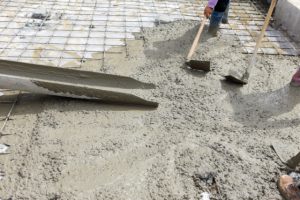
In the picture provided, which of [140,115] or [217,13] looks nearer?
[140,115]

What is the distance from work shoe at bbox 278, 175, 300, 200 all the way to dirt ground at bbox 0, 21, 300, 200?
0.21 ft

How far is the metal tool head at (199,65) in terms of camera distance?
390 centimetres

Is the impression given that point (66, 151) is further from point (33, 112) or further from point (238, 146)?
point (238, 146)

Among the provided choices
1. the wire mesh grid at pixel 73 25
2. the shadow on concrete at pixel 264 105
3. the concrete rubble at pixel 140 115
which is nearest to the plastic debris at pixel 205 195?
the concrete rubble at pixel 140 115

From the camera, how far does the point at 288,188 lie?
2.58m

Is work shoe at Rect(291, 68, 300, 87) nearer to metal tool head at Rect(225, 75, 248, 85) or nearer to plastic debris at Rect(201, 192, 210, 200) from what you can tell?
metal tool head at Rect(225, 75, 248, 85)

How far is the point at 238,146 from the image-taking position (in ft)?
9.92

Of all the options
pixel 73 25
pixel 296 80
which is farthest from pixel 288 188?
pixel 73 25

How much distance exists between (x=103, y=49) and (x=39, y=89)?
4.33 ft

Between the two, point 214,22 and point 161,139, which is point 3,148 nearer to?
point 161,139

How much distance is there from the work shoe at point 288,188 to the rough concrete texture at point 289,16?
3001mm

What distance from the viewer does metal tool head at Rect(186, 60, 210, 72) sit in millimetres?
3898

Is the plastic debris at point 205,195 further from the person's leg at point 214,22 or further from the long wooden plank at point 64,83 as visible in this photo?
the person's leg at point 214,22

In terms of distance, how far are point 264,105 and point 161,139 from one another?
51.7 inches
